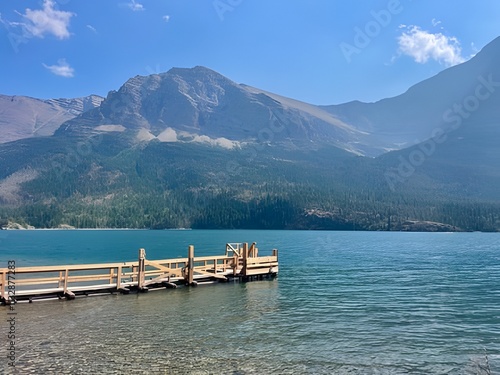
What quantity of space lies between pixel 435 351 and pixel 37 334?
2014 cm

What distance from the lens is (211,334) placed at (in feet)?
79.9

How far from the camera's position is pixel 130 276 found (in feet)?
131

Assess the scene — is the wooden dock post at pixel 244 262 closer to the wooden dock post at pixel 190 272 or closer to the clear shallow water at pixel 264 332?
the clear shallow water at pixel 264 332

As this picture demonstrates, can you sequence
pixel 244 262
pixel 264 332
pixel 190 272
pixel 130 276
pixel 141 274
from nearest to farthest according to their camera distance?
pixel 264 332, pixel 141 274, pixel 130 276, pixel 190 272, pixel 244 262

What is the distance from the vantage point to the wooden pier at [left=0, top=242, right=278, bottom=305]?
33344mm

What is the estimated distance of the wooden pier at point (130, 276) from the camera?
33.3 m

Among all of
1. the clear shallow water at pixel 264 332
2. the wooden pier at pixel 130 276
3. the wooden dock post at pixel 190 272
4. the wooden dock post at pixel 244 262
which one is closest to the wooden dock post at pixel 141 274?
the wooden pier at pixel 130 276

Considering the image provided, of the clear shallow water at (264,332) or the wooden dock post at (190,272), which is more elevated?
the wooden dock post at (190,272)

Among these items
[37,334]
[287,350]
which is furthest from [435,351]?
[37,334]

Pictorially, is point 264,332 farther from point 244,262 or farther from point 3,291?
point 244,262

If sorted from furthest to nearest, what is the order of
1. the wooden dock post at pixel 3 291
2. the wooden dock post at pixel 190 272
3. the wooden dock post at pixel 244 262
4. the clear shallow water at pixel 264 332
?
the wooden dock post at pixel 244 262 → the wooden dock post at pixel 190 272 → the wooden dock post at pixel 3 291 → the clear shallow water at pixel 264 332

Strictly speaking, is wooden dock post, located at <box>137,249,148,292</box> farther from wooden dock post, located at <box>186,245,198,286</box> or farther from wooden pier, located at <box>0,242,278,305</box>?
wooden dock post, located at <box>186,245,198,286</box>

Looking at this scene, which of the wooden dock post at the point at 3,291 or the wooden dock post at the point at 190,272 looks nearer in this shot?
the wooden dock post at the point at 3,291

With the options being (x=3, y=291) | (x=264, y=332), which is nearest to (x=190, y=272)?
(x=3, y=291)
